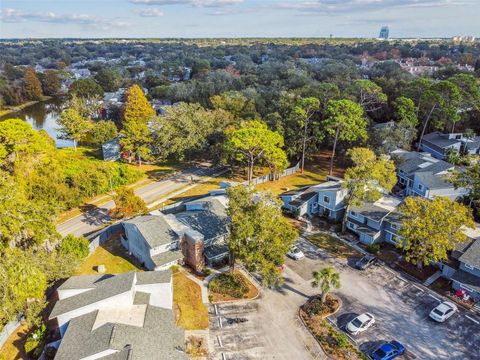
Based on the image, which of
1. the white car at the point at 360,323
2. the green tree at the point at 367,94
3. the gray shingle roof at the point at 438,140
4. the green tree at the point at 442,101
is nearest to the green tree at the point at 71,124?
the green tree at the point at 367,94

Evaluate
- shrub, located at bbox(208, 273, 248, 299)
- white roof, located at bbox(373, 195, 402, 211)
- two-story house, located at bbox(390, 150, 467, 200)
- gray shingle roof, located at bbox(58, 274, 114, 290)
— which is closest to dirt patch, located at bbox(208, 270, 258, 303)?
shrub, located at bbox(208, 273, 248, 299)

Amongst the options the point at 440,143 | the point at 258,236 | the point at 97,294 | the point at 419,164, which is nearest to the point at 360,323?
the point at 258,236

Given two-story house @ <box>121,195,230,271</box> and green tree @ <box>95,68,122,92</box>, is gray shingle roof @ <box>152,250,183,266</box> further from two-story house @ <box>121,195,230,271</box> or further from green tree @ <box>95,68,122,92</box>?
green tree @ <box>95,68,122,92</box>

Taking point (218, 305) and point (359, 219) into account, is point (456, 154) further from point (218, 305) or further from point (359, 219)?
point (218, 305)

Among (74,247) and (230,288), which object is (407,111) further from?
(74,247)

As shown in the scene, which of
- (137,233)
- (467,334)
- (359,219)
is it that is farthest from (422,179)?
(137,233)

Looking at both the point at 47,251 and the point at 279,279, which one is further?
the point at 47,251
